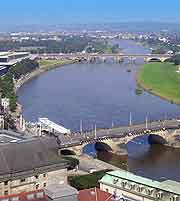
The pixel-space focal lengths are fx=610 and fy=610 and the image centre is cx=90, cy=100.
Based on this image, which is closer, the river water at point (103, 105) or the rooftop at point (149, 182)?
the rooftop at point (149, 182)

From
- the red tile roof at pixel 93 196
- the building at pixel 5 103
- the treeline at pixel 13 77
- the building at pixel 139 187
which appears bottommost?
the treeline at pixel 13 77

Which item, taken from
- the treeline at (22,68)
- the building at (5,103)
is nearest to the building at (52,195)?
the building at (5,103)

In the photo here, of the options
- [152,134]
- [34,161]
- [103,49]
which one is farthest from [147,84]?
[103,49]

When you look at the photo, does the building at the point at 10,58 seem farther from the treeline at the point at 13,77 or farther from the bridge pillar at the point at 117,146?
the bridge pillar at the point at 117,146

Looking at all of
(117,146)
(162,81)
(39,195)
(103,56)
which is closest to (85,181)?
(39,195)

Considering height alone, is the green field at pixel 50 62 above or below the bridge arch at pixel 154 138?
below

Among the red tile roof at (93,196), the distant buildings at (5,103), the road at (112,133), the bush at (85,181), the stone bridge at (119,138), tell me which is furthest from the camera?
the distant buildings at (5,103)
